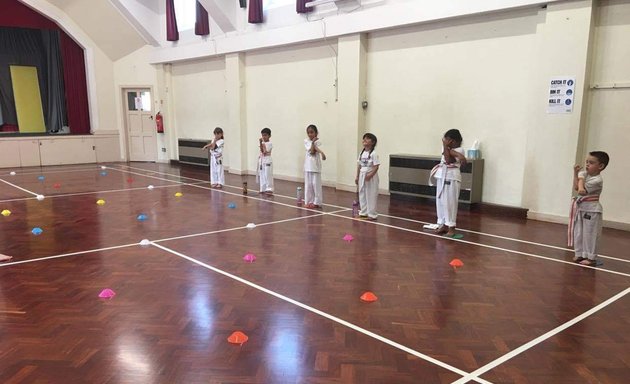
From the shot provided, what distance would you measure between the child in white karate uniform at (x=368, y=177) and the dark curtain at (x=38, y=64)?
12.9 m

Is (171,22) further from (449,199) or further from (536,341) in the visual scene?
(536,341)

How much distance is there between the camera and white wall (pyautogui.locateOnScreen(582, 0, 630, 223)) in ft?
21.4

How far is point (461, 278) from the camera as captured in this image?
186 inches

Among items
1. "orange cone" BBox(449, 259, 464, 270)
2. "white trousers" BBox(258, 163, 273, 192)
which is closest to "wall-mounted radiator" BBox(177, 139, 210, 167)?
"white trousers" BBox(258, 163, 273, 192)

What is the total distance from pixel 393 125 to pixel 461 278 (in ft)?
17.4

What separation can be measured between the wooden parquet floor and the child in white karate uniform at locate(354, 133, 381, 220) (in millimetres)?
287

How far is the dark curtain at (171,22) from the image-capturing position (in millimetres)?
14445

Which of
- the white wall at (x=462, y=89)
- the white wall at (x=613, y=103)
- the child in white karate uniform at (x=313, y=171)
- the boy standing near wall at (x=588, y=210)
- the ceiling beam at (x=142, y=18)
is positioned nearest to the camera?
the boy standing near wall at (x=588, y=210)

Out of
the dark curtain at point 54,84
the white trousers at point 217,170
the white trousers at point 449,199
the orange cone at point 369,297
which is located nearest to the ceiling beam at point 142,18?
the dark curtain at point 54,84

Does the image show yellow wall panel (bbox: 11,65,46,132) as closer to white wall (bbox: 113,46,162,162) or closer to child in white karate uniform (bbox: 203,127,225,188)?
white wall (bbox: 113,46,162,162)

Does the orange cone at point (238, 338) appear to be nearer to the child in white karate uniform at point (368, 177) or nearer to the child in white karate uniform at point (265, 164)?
the child in white karate uniform at point (368, 177)

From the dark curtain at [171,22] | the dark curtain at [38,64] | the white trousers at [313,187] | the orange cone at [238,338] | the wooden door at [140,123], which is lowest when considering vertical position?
the orange cone at [238,338]

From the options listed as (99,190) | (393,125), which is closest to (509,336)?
(393,125)

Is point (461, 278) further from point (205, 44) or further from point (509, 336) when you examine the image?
point (205, 44)
